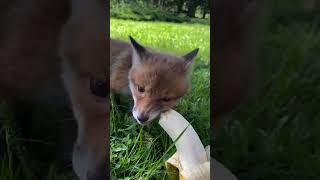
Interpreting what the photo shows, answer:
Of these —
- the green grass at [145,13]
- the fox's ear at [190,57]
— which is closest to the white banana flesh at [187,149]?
the fox's ear at [190,57]

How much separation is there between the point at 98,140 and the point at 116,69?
0.20 m

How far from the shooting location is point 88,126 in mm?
1304

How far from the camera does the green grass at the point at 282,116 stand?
1498 millimetres

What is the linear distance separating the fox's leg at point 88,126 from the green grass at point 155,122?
43 millimetres

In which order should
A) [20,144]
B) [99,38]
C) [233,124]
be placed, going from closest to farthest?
[99,38] → [20,144] → [233,124]

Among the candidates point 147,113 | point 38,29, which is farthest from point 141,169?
point 38,29

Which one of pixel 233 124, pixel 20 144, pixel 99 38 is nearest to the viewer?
pixel 99 38

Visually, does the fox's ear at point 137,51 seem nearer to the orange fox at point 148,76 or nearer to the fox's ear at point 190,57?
the orange fox at point 148,76

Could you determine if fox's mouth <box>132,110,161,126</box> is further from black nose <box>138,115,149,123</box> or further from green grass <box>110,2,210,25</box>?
green grass <box>110,2,210,25</box>

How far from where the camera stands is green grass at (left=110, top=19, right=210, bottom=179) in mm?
1260

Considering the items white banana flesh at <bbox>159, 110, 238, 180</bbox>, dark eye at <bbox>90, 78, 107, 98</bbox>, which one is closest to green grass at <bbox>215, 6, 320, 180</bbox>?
white banana flesh at <bbox>159, 110, 238, 180</bbox>

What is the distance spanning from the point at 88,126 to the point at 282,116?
659 millimetres

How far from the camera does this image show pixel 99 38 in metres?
1.25

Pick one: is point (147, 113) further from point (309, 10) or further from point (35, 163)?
point (309, 10)
